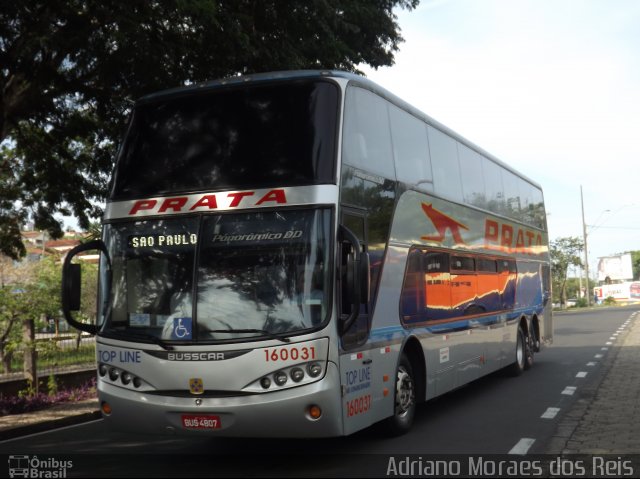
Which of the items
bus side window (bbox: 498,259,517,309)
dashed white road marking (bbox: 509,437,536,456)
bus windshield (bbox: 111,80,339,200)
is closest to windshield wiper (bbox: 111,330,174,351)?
bus windshield (bbox: 111,80,339,200)

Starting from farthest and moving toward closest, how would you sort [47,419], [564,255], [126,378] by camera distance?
[564,255] < [47,419] < [126,378]

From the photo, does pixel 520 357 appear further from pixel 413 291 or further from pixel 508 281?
pixel 413 291

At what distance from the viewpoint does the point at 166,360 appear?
7.09 metres

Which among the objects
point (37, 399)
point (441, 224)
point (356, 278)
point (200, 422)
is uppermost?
point (441, 224)

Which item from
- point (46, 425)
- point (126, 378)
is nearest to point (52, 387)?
point (46, 425)

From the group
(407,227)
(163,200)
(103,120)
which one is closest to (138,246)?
(163,200)

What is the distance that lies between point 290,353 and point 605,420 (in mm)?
4669

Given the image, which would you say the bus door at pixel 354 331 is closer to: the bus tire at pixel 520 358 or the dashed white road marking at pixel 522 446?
the dashed white road marking at pixel 522 446

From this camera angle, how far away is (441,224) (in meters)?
10.5

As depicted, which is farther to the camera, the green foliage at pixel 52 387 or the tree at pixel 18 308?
the tree at pixel 18 308

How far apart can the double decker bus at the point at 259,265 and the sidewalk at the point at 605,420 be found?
1.85 m

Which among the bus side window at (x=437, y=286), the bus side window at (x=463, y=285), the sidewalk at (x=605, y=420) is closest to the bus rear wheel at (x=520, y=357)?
the sidewalk at (x=605, y=420)

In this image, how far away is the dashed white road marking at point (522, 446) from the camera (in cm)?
771

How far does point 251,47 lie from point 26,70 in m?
3.55
